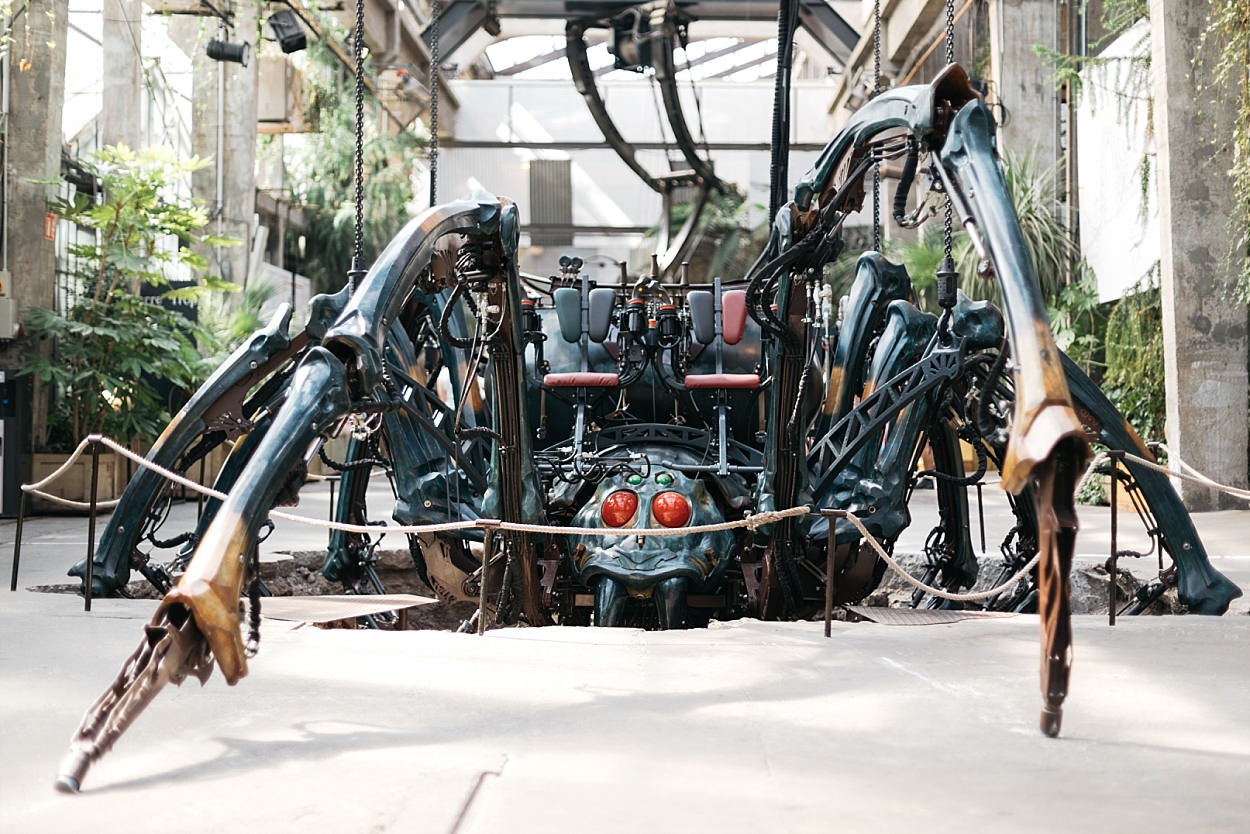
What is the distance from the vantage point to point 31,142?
47.7ft

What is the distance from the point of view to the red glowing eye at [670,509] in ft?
25.3

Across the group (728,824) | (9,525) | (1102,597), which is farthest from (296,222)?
(728,824)

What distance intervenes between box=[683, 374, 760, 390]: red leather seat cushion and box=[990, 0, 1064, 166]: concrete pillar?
10623 mm

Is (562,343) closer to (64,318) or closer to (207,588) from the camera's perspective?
(207,588)

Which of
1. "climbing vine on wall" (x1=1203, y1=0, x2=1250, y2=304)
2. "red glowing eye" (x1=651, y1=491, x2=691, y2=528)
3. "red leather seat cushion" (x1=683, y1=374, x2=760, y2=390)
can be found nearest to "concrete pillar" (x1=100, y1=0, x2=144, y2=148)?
"red leather seat cushion" (x1=683, y1=374, x2=760, y2=390)

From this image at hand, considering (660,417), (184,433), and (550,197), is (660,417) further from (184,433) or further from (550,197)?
(550,197)

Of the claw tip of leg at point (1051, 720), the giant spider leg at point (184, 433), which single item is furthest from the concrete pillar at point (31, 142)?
the claw tip of leg at point (1051, 720)

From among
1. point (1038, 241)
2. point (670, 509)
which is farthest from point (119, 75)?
point (670, 509)

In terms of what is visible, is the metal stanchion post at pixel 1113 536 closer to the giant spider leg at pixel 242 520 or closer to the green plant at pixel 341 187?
the giant spider leg at pixel 242 520

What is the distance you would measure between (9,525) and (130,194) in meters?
4.09

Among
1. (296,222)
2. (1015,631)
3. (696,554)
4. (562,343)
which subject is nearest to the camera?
(1015,631)

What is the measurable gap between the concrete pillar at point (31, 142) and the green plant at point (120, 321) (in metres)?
0.29

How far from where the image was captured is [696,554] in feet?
25.0

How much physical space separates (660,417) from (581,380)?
0.78 m
